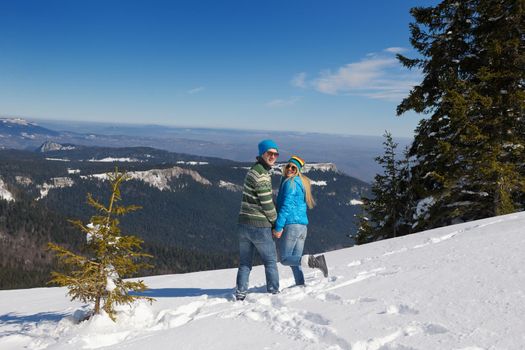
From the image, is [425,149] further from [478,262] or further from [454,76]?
[478,262]

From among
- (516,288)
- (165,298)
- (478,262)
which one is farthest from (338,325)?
(165,298)

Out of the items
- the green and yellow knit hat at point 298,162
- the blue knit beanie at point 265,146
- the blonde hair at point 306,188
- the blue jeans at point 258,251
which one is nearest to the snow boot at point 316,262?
the blue jeans at point 258,251

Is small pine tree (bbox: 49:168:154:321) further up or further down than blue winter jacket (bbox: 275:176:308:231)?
further down

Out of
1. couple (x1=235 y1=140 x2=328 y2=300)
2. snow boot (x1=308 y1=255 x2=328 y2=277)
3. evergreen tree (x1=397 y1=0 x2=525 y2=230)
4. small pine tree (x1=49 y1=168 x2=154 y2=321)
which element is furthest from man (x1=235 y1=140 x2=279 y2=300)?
evergreen tree (x1=397 y1=0 x2=525 y2=230)

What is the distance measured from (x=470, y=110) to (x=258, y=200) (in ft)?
37.5

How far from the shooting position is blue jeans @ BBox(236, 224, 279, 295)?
256 inches

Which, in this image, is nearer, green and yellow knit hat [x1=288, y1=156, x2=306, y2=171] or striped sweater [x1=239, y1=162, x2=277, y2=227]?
striped sweater [x1=239, y1=162, x2=277, y2=227]

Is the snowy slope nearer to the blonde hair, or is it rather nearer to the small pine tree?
the small pine tree

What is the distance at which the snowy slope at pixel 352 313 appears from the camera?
3.89 metres

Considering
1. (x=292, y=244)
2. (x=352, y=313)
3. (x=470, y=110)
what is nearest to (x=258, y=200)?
(x=292, y=244)

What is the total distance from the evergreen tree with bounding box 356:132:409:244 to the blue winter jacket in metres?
13.9

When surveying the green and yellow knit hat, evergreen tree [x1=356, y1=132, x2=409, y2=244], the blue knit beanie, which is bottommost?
evergreen tree [x1=356, y1=132, x2=409, y2=244]

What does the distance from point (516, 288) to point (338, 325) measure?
2.22 meters

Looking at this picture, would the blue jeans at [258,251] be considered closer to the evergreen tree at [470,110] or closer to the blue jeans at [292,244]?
the blue jeans at [292,244]
